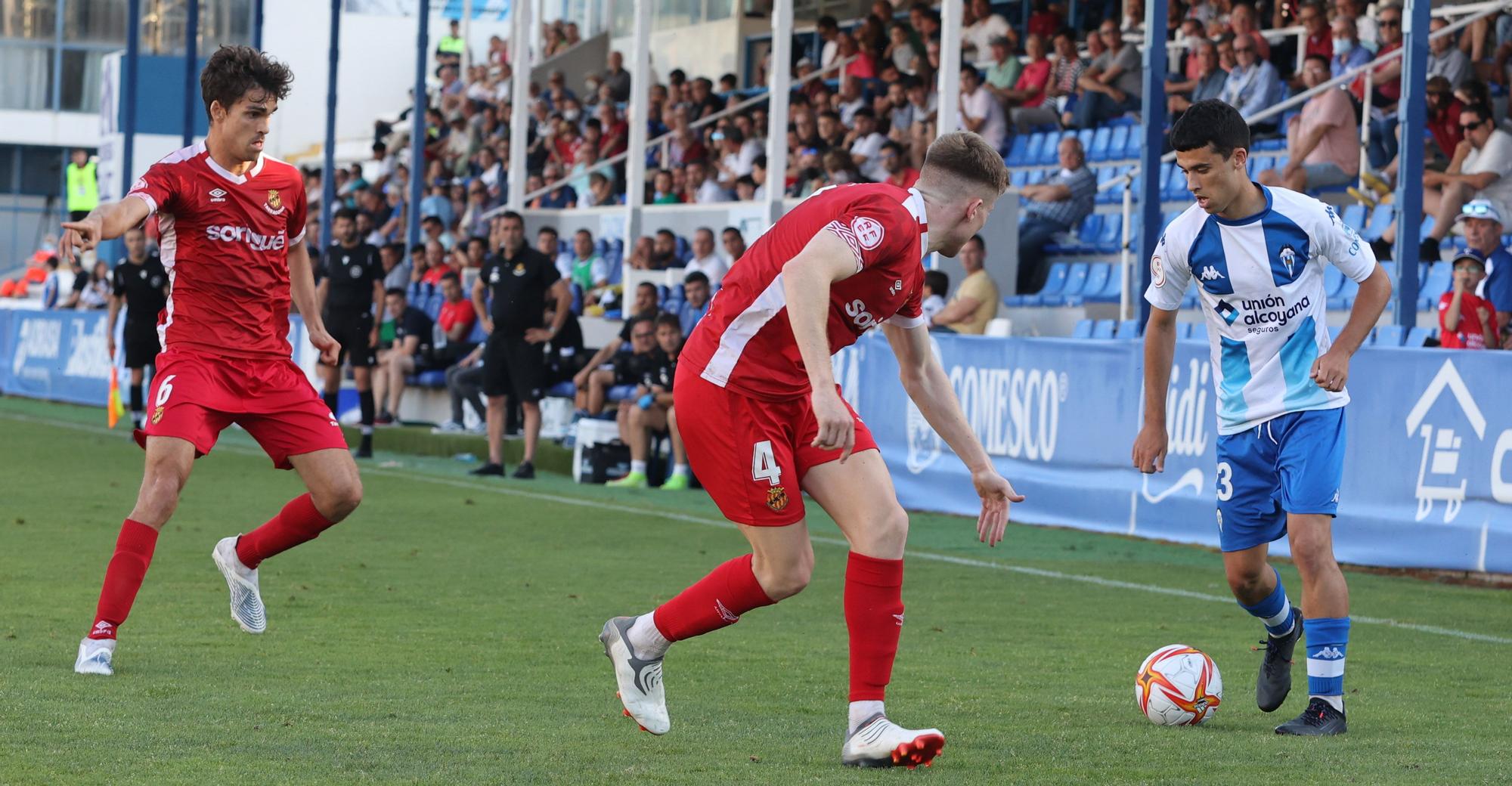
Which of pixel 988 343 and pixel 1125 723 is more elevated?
pixel 988 343

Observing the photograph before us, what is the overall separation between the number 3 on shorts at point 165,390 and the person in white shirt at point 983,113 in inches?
522

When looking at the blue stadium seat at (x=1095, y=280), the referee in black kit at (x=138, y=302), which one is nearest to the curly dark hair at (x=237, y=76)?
the blue stadium seat at (x=1095, y=280)

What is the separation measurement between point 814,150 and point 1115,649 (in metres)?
13.5

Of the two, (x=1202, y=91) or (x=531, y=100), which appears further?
(x=531, y=100)

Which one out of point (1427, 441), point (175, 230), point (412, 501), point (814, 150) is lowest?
point (412, 501)

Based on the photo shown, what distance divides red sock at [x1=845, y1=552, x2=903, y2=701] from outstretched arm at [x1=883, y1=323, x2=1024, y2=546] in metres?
0.34

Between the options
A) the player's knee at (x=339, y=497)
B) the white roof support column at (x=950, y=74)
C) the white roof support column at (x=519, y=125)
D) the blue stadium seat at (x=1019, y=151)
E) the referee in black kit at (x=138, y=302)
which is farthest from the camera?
the white roof support column at (x=519, y=125)

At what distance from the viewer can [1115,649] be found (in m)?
7.71

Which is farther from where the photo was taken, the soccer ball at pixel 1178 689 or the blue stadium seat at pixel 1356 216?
the blue stadium seat at pixel 1356 216

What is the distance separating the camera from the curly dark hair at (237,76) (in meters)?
6.63

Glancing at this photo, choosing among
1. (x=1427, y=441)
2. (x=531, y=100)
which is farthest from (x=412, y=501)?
(x=531, y=100)

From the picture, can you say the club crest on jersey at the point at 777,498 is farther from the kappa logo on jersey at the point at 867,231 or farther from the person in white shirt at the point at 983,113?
the person in white shirt at the point at 983,113

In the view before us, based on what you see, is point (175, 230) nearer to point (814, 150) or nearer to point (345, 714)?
point (345, 714)

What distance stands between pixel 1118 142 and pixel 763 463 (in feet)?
45.6
